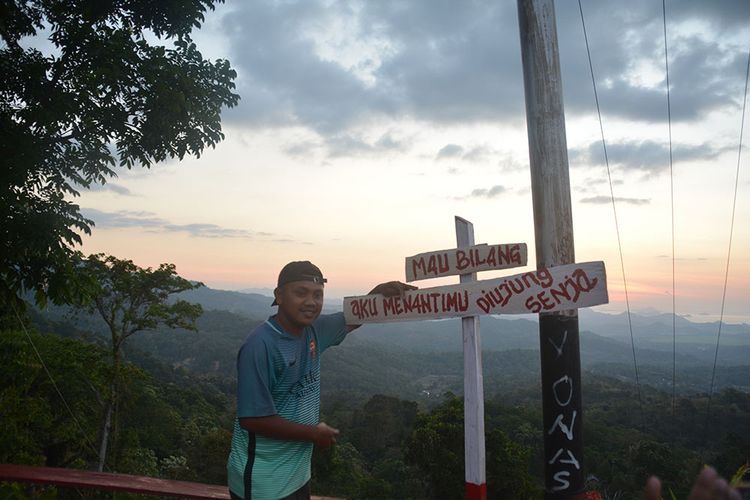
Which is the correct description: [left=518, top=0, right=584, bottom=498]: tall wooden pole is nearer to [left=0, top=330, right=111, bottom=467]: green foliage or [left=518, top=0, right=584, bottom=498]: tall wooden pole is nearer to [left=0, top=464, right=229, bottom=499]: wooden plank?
[left=0, top=464, right=229, bottom=499]: wooden plank

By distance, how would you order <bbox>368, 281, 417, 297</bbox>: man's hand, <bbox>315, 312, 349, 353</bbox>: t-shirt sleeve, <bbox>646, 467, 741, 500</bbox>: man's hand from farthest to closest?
<bbox>368, 281, 417, 297</bbox>: man's hand
<bbox>315, 312, 349, 353</bbox>: t-shirt sleeve
<bbox>646, 467, 741, 500</bbox>: man's hand

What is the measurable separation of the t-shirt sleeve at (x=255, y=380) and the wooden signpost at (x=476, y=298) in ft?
2.80

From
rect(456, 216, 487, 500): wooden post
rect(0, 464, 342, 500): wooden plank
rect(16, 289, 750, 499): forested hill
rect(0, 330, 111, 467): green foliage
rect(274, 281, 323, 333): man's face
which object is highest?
rect(274, 281, 323, 333): man's face

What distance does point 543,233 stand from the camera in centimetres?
256

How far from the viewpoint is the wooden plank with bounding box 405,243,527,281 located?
2.68 meters

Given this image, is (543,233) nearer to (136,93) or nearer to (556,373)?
(556,373)

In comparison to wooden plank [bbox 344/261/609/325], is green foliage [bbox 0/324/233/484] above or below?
below

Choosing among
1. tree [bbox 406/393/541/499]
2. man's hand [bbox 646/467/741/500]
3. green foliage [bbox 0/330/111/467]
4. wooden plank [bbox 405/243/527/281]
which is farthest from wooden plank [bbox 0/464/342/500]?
tree [bbox 406/393/541/499]

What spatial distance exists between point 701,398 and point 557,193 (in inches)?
3610

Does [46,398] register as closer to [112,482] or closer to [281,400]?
[112,482]

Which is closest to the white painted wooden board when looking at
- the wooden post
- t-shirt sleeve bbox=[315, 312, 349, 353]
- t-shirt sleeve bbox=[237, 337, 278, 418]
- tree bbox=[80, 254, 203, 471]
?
the wooden post

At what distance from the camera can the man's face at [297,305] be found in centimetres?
232

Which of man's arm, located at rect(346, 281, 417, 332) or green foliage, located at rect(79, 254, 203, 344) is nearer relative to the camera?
man's arm, located at rect(346, 281, 417, 332)

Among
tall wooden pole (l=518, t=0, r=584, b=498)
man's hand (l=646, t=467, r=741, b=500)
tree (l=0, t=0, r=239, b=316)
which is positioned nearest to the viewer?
man's hand (l=646, t=467, r=741, b=500)
